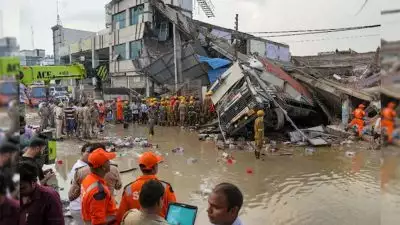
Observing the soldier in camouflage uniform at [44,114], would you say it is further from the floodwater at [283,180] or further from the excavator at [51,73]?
the floodwater at [283,180]

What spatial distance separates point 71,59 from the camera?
145 feet

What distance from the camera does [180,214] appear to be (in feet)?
9.58

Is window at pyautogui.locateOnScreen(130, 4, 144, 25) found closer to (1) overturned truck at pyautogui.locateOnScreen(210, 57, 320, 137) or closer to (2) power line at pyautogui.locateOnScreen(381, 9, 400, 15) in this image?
(1) overturned truck at pyautogui.locateOnScreen(210, 57, 320, 137)

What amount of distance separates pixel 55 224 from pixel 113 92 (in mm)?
29319

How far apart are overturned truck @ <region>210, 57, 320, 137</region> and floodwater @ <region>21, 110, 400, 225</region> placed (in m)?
1.47

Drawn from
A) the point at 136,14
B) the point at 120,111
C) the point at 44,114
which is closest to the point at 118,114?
the point at 120,111

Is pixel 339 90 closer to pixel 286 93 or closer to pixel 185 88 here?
pixel 286 93

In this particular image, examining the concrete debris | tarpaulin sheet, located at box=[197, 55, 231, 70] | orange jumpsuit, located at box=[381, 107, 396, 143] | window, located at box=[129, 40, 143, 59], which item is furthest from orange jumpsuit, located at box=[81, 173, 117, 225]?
window, located at box=[129, 40, 143, 59]

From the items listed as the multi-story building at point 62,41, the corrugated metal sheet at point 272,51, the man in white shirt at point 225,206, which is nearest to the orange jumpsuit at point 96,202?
the man in white shirt at point 225,206

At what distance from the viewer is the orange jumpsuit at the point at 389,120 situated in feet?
4.82

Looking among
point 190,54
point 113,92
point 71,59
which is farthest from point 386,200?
point 71,59

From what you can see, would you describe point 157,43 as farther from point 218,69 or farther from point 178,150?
point 178,150

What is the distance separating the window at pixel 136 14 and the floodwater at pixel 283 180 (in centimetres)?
1923

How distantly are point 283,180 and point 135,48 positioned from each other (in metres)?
24.6
